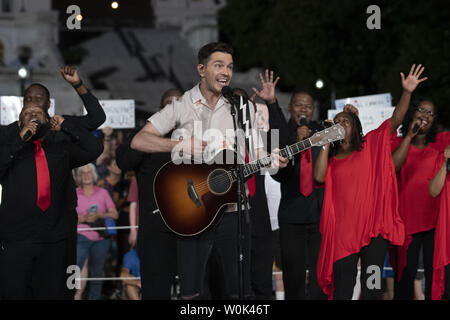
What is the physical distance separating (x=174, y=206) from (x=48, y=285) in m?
1.22

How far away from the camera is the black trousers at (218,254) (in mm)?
5707

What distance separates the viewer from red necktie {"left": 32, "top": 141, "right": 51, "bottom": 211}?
6340 millimetres

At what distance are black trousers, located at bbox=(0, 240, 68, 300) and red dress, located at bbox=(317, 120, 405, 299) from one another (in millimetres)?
2283

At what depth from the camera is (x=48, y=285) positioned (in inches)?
251

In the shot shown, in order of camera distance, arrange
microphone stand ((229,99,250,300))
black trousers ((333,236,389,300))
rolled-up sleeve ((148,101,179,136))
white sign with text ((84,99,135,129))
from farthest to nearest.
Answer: white sign with text ((84,99,135,129)) → black trousers ((333,236,389,300)) → rolled-up sleeve ((148,101,179,136)) → microphone stand ((229,99,250,300))

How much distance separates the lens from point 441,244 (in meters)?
7.39

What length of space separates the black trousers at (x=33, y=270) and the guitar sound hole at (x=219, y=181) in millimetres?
1376

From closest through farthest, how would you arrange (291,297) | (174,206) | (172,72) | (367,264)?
(174,206) < (367,264) < (291,297) < (172,72)

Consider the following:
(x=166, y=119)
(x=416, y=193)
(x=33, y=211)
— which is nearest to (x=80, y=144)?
(x=33, y=211)

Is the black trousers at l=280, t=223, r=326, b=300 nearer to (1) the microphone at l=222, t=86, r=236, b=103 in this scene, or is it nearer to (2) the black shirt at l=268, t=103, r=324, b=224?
(2) the black shirt at l=268, t=103, r=324, b=224

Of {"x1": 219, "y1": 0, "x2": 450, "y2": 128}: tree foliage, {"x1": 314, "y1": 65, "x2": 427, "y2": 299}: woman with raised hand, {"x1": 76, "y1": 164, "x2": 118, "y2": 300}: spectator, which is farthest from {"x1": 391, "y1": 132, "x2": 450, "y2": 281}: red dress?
{"x1": 219, "y1": 0, "x2": 450, "y2": 128}: tree foliage
